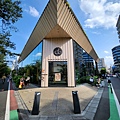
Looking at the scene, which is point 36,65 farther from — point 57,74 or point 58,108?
point 58,108

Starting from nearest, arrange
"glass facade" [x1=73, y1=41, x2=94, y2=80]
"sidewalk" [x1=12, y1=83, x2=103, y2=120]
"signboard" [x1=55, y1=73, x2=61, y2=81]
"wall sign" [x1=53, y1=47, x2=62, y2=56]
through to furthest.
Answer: "sidewalk" [x1=12, y1=83, x2=103, y2=120] → "signboard" [x1=55, y1=73, x2=61, y2=81] → "wall sign" [x1=53, y1=47, x2=62, y2=56] → "glass facade" [x1=73, y1=41, x2=94, y2=80]

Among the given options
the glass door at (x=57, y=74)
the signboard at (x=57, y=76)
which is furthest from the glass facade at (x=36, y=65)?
the signboard at (x=57, y=76)

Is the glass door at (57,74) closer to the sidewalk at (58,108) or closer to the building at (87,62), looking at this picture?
the sidewalk at (58,108)

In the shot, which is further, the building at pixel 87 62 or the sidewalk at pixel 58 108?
the building at pixel 87 62

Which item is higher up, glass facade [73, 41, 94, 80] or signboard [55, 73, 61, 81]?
glass facade [73, 41, 94, 80]

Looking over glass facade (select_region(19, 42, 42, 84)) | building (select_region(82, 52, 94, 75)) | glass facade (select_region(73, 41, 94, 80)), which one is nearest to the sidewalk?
glass facade (select_region(19, 42, 42, 84))

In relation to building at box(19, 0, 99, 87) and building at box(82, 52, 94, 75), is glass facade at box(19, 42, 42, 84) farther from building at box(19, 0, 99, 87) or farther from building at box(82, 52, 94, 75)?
building at box(82, 52, 94, 75)

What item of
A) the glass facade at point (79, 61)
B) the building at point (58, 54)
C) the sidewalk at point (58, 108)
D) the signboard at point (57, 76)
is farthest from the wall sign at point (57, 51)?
the sidewalk at point (58, 108)

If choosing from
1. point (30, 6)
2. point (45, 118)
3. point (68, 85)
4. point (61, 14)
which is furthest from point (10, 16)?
point (68, 85)

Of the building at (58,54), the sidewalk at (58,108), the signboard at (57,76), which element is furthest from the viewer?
the signboard at (57,76)

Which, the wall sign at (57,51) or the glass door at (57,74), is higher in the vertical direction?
the wall sign at (57,51)

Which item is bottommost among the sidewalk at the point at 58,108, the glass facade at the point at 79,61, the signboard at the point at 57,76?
the sidewalk at the point at 58,108

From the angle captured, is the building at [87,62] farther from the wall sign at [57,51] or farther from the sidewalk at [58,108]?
the sidewalk at [58,108]

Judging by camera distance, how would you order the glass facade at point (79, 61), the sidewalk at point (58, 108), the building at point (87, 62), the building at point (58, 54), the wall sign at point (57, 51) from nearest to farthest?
1. the sidewalk at point (58, 108)
2. the building at point (58, 54)
3. the wall sign at point (57, 51)
4. the glass facade at point (79, 61)
5. the building at point (87, 62)
